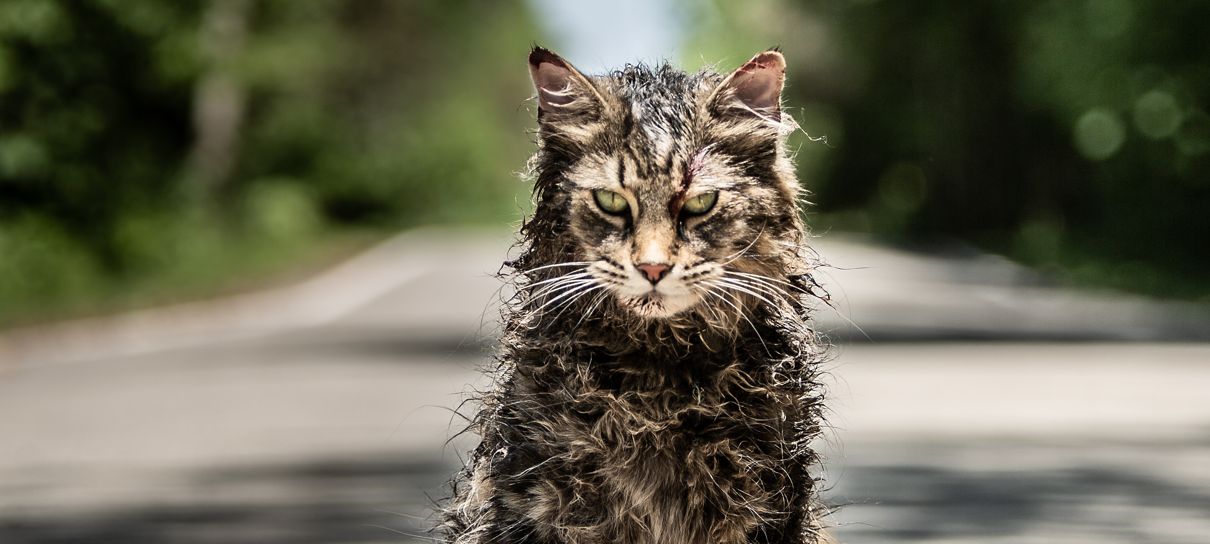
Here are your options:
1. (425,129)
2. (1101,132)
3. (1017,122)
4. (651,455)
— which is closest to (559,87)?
(651,455)

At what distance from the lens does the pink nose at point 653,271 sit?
15.0 ft

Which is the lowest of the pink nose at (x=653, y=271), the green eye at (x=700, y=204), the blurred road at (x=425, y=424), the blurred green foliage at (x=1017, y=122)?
the pink nose at (x=653, y=271)

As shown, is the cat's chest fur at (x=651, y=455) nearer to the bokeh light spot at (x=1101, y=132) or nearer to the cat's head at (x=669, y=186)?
the cat's head at (x=669, y=186)

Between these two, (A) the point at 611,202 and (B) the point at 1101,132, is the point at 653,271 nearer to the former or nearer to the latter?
(A) the point at 611,202

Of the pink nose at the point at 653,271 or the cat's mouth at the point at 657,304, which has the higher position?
the pink nose at the point at 653,271

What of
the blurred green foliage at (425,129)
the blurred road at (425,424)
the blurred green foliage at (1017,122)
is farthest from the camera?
the blurred green foliage at (425,129)

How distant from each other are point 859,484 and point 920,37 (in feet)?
96.1

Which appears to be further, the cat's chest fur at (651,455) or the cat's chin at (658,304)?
the cat's chest fur at (651,455)

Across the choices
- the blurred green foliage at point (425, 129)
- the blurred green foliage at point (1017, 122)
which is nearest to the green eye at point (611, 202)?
the blurred green foliage at point (425, 129)

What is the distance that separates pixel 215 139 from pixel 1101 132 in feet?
94.8

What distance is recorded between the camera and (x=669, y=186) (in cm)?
465

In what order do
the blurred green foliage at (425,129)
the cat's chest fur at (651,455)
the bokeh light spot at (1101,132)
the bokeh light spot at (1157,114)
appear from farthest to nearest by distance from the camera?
the bokeh light spot at (1101,132) → the blurred green foliage at (425,129) → the bokeh light spot at (1157,114) → the cat's chest fur at (651,455)

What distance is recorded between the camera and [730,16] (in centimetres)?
7262

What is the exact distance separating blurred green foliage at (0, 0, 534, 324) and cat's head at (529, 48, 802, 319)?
1.73 feet
